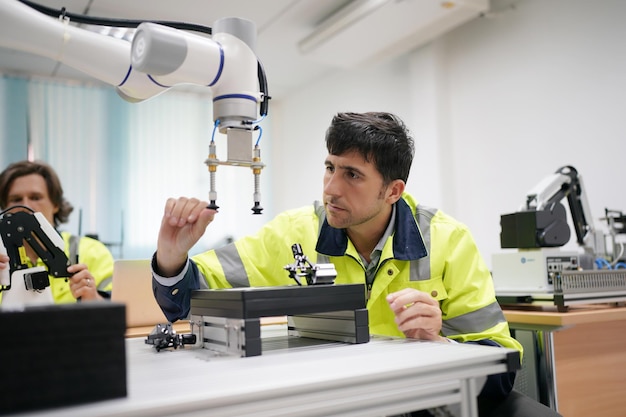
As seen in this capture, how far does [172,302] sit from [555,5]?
280 centimetres

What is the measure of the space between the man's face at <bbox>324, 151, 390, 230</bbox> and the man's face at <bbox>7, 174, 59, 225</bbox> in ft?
5.00

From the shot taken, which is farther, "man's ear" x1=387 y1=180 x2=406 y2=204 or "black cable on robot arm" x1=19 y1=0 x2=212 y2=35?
"man's ear" x1=387 y1=180 x2=406 y2=204

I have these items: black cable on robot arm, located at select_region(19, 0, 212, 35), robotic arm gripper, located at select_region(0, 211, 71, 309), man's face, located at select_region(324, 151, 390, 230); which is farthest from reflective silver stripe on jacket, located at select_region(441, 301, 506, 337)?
robotic arm gripper, located at select_region(0, 211, 71, 309)

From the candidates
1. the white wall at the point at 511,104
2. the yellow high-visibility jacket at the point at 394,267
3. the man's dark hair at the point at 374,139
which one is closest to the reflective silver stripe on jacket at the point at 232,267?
the yellow high-visibility jacket at the point at 394,267

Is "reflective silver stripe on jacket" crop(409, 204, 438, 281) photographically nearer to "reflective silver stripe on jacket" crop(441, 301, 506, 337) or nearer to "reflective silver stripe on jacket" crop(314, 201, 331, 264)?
"reflective silver stripe on jacket" crop(441, 301, 506, 337)

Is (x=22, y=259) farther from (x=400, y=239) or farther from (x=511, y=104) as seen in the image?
(x=511, y=104)

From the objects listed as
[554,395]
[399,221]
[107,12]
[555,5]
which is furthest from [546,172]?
[107,12]

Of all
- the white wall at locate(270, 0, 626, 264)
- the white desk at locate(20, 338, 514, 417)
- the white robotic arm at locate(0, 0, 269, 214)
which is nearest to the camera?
the white desk at locate(20, 338, 514, 417)

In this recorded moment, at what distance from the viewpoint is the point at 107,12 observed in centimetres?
334

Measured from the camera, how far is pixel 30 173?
7.69 feet

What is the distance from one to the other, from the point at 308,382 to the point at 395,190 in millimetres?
915

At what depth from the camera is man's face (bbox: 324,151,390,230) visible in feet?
4.52

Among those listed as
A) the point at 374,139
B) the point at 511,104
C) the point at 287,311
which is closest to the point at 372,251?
the point at 374,139

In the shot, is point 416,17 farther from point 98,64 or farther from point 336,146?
point 98,64
